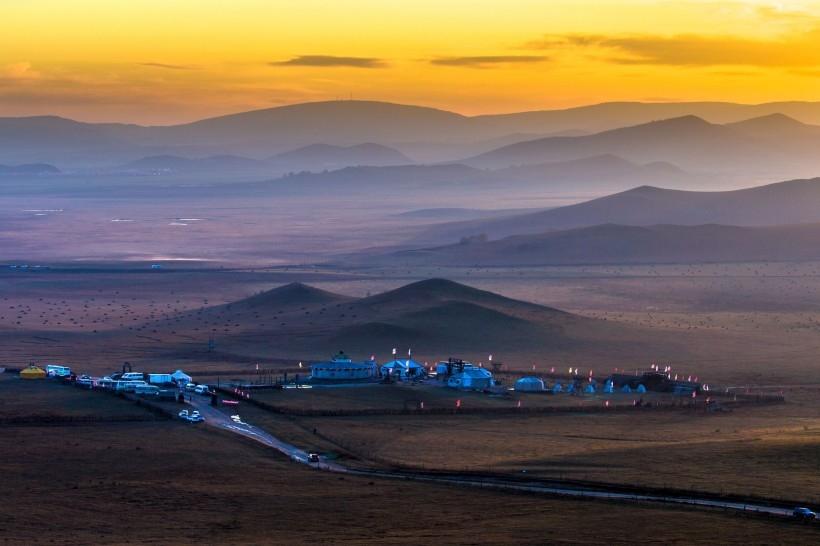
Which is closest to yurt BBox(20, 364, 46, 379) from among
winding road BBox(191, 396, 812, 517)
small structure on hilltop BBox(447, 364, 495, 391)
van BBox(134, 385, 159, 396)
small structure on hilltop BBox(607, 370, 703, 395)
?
van BBox(134, 385, 159, 396)

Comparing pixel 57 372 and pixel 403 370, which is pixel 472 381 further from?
pixel 57 372

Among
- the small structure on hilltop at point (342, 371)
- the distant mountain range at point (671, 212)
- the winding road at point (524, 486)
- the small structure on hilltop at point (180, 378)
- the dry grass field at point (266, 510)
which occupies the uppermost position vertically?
the distant mountain range at point (671, 212)

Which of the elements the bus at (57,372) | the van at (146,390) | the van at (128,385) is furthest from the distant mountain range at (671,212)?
the van at (146,390)

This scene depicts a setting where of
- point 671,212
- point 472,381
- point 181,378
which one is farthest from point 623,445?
point 671,212

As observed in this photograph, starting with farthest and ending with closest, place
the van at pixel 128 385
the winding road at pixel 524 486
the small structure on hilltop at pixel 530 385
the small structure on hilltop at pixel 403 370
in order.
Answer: the small structure on hilltop at pixel 403 370 → the small structure on hilltop at pixel 530 385 → the van at pixel 128 385 → the winding road at pixel 524 486

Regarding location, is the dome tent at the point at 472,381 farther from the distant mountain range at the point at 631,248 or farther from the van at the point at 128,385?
the distant mountain range at the point at 631,248

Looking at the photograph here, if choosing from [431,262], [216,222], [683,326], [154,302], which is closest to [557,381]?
[683,326]

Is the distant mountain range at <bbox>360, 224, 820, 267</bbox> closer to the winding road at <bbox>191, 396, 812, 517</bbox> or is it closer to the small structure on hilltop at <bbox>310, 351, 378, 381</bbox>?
the small structure on hilltop at <bbox>310, 351, 378, 381</bbox>
